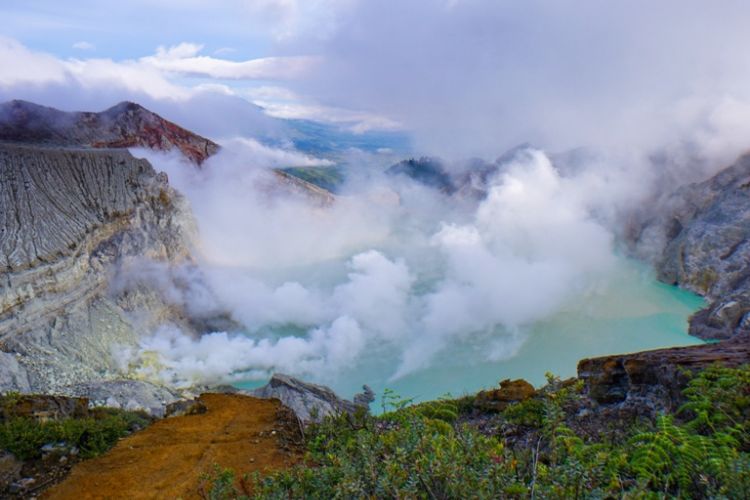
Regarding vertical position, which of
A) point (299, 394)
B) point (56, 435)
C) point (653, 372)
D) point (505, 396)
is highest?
point (653, 372)

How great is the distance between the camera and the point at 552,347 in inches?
1171

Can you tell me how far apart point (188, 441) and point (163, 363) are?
764 inches

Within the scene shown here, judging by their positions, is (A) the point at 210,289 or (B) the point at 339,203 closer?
(A) the point at 210,289

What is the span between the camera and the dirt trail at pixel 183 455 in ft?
28.7

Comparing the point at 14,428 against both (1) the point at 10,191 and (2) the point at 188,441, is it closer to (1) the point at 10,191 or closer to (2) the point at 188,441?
(2) the point at 188,441

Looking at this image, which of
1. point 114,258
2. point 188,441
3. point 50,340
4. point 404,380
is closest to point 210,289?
point 114,258

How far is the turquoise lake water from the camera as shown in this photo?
27000 millimetres

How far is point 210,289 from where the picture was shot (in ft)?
123

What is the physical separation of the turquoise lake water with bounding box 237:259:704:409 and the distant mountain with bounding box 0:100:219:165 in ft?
101

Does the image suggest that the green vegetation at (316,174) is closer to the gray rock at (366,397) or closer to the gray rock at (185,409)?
the gray rock at (366,397)

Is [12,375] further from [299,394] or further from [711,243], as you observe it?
[711,243]

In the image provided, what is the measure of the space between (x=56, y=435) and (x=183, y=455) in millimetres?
2592

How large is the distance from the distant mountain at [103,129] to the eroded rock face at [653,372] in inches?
1642

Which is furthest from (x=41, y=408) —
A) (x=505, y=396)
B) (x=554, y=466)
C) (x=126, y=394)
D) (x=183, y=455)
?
(x=554, y=466)
